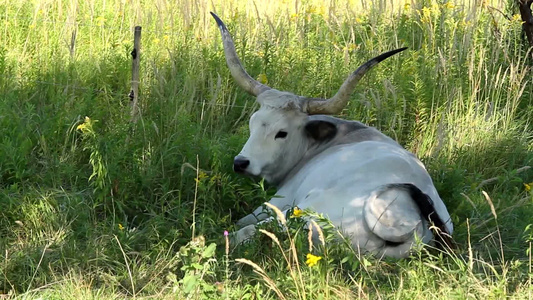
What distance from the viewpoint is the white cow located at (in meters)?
4.88

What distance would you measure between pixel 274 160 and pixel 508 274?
6.42 feet

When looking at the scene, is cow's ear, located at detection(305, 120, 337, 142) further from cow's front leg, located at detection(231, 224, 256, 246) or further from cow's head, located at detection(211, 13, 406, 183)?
cow's front leg, located at detection(231, 224, 256, 246)

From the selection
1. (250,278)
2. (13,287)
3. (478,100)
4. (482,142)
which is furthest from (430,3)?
(13,287)

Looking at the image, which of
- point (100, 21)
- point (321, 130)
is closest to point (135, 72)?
point (321, 130)

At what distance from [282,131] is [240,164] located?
0.45m

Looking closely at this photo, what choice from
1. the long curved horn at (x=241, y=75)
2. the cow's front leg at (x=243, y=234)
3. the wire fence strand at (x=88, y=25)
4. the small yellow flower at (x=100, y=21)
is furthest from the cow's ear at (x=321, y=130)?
the small yellow flower at (x=100, y=21)

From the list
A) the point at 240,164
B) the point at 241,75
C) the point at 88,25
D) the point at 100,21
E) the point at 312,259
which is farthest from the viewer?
the point at 88,25

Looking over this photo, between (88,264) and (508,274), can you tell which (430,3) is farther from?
(88,264)

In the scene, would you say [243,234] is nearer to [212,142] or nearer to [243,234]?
[243,234]

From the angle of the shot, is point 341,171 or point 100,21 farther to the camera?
point 100,21

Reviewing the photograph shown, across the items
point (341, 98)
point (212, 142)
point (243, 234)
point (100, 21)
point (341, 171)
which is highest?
point (100, 21)

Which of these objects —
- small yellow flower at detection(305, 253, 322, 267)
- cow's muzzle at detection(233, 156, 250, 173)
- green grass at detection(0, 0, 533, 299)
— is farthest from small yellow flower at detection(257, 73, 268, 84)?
small yellow flower at detection(305, 253, 322, 267)

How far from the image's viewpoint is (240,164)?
19.3 ft

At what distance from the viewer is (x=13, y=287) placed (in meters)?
4.43
